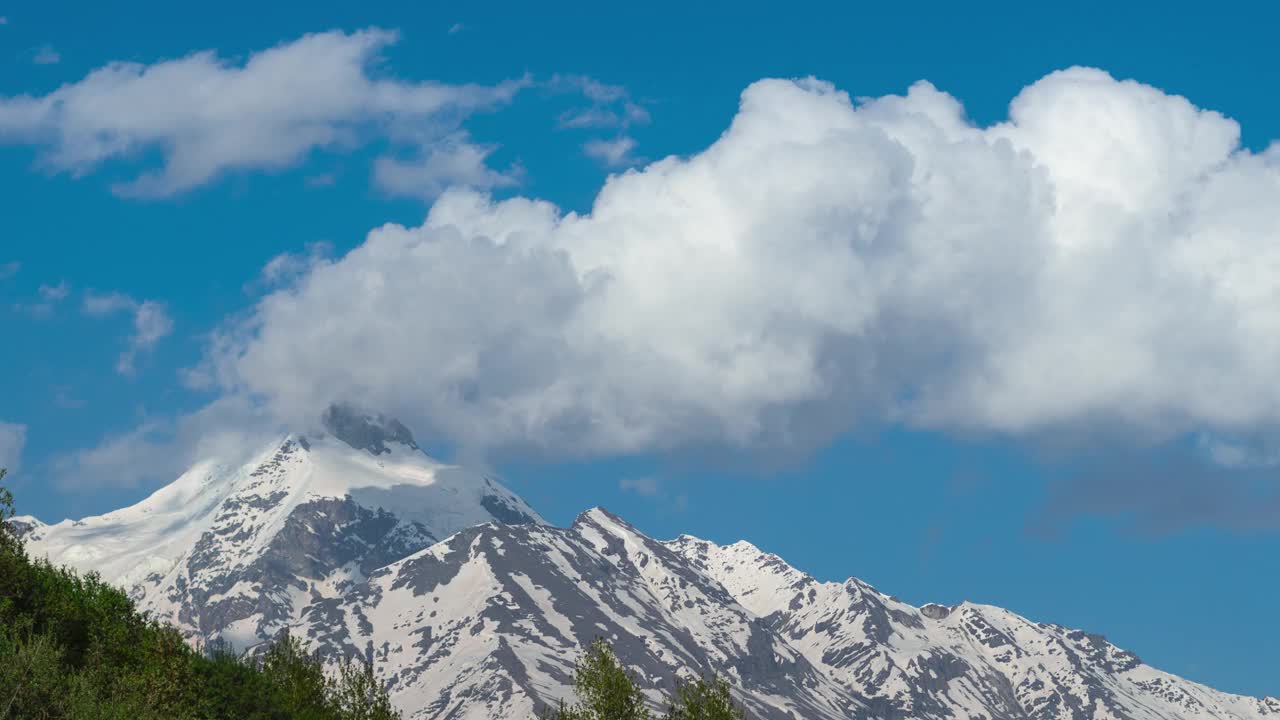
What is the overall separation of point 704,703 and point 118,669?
58328mm

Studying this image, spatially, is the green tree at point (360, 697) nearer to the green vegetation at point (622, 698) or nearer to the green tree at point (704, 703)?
the green vegetation at point (622, 698)

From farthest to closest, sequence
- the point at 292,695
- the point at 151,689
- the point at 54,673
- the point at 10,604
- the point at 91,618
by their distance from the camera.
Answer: the point at 292,695 < the point at 91,618 < the point at 10,604 < the point at 151,689 < the point at 54,673

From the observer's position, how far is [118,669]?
138 metres

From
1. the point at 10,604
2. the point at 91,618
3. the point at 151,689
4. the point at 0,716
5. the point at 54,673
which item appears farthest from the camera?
the point at 91,618

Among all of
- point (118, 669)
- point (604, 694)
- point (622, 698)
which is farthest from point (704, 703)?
point (118, 669)

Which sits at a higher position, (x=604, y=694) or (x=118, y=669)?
(x=604, y=694)

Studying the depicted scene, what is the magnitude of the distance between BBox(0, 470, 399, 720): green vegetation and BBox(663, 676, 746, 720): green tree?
114 ft

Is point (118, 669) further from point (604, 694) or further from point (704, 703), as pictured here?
point (704, 703)

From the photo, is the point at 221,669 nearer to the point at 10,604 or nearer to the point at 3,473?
the point at 10,604

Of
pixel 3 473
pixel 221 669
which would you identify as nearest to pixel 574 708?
pixel 221 669

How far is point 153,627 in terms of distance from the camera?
156 metres

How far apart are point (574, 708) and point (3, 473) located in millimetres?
66952

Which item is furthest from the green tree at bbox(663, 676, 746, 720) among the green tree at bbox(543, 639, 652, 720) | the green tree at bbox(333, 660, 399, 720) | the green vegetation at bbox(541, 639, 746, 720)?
the green tree at bbox(333, 660, 399, 720)

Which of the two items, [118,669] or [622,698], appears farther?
[622,698]
